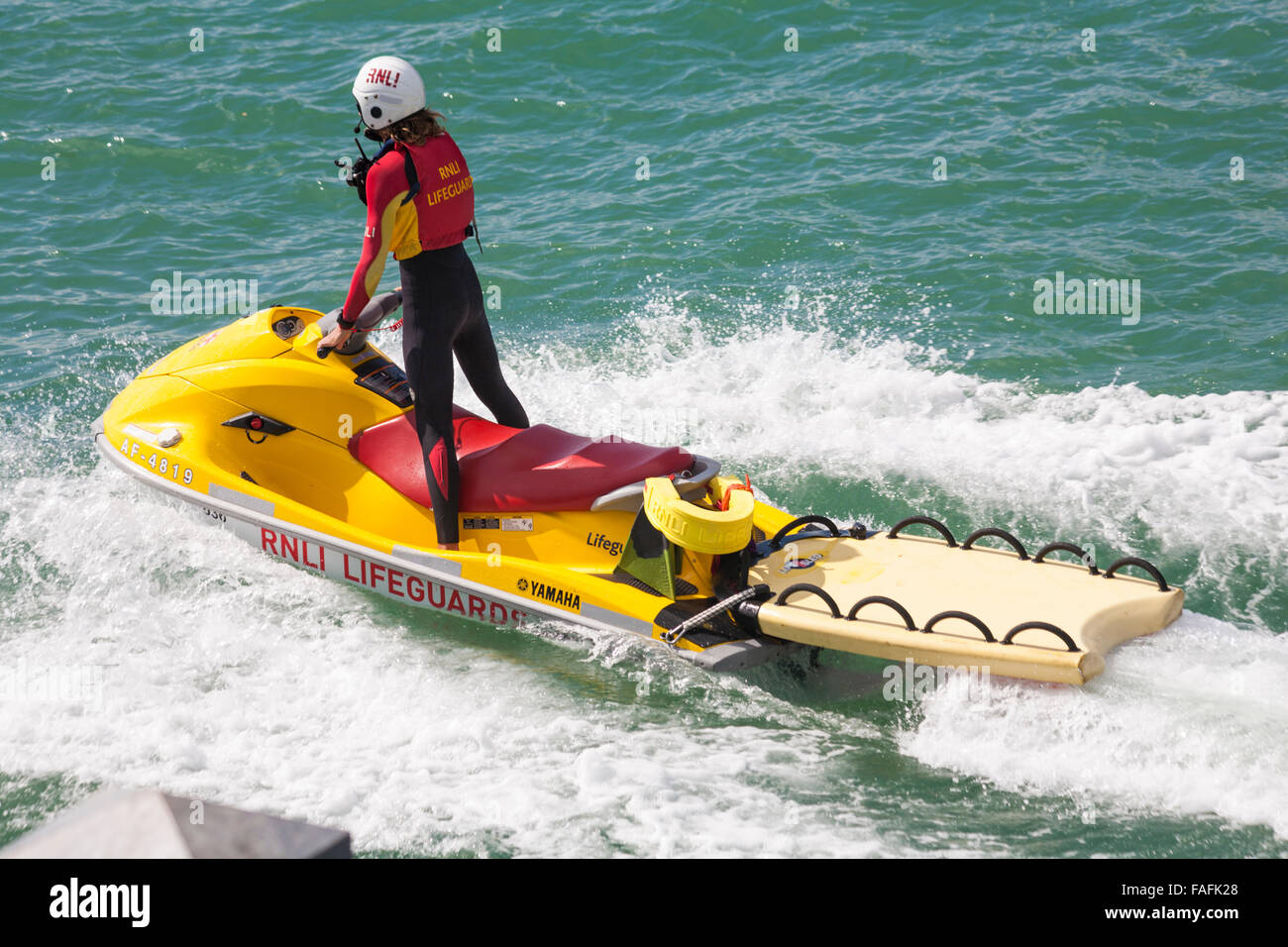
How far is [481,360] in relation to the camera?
21.6 feet

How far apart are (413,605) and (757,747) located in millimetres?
2099

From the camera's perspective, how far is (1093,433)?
311 inches

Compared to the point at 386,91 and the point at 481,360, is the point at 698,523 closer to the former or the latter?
the point at 481,360

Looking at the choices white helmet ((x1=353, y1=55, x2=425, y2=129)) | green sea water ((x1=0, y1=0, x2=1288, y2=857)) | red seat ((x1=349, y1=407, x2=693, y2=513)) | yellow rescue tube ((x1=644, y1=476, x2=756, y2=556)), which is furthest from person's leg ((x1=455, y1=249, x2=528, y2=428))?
yellow rescue tube ((x1=644, y1=476, x2=756, y2=556))

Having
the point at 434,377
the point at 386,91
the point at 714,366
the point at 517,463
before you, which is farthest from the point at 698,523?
the point at 714,366

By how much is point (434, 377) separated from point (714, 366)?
11.0 ft

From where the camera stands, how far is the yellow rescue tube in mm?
5645

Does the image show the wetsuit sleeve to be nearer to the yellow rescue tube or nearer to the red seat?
the red seat

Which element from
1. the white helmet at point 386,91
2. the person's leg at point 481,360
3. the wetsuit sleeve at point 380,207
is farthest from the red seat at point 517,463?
the white helmet at point 386,91

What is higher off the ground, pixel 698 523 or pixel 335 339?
pixel 335 339

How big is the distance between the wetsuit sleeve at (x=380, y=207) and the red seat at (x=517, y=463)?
104cm

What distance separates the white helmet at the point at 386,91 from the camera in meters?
5.64
